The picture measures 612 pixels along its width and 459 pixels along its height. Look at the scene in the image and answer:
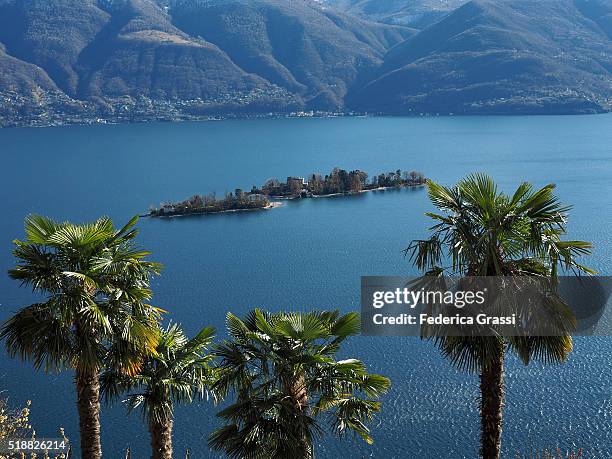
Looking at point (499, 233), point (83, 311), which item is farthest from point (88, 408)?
point (499, 233)

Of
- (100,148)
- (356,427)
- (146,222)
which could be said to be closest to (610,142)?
(146,222)

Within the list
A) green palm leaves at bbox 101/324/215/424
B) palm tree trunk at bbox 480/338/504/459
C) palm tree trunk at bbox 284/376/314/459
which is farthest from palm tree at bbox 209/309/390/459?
green palm leaves at bbox 101/324/215/424

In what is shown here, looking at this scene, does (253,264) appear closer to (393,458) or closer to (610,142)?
(393,458)

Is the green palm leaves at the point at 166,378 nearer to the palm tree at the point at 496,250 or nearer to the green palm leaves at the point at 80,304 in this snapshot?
the green palm leaves at the point at 80,304

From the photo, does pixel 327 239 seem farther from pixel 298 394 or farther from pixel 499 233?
pixel 499 233

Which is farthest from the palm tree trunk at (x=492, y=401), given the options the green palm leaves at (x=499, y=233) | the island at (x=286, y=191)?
the island at (x=286, y=191)

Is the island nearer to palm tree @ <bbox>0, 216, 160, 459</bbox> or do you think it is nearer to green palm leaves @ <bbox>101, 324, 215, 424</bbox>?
green palm leaves @ <bbox>101, 324, 215, 424</bbox>
